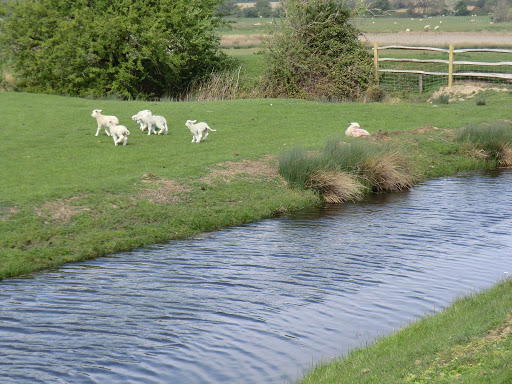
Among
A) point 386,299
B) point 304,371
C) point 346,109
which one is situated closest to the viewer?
point 304,371

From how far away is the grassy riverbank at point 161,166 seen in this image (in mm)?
12828

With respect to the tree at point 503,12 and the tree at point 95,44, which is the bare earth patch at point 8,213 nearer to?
the tree at point 95,44

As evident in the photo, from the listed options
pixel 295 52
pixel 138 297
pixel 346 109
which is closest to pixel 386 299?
pixel 138 297

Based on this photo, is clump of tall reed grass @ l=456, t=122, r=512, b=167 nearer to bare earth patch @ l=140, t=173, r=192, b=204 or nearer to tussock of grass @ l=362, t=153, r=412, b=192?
tussock of grass @ l=362, t=153, r=412, b=192

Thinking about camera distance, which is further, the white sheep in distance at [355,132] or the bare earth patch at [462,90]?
the bare earth patch at [462,90]

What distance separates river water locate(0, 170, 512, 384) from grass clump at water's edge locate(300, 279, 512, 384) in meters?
0.69

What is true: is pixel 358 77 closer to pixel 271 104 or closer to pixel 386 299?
pixel 271 104

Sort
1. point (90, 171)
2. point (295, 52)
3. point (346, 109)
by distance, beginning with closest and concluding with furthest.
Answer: point (90, 171) → point (346, 109) → point (295, 52)

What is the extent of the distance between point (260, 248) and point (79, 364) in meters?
5.55

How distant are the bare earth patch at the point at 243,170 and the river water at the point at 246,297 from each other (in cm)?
210

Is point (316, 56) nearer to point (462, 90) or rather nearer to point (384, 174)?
point (462, 90)

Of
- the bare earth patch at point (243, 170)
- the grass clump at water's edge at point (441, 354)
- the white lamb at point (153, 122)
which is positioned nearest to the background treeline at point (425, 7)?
the white lamb at point (153, 122)

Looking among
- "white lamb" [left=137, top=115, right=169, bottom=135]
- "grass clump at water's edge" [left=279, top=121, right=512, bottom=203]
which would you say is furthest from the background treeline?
"grass clump at water's edge" [left=279, top=121, right=512, bottom=203]

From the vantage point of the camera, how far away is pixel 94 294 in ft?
33.6
